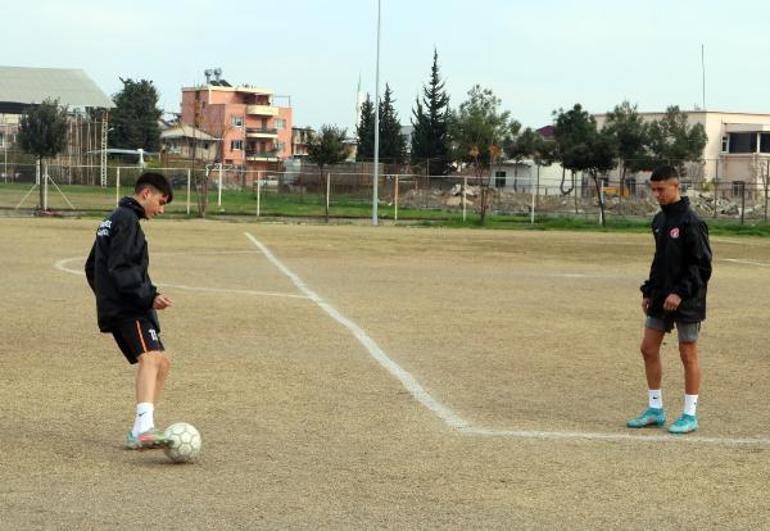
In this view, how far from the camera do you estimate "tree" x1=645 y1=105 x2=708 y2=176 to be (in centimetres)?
7319

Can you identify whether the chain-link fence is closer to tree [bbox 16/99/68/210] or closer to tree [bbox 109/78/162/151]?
tree [bbox 16/99/68/210]

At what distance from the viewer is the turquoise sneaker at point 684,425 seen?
7980mm

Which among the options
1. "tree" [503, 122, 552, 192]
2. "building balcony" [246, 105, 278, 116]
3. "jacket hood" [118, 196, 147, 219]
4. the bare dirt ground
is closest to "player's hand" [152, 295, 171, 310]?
"jacket hood" [118, 196, 147, 219]

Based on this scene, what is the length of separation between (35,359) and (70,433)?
10.3ft

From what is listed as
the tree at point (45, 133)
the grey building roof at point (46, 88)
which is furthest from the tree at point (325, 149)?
the grey building roof at point (46, 88)

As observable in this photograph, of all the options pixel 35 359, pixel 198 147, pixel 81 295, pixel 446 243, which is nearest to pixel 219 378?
pixel 35 359

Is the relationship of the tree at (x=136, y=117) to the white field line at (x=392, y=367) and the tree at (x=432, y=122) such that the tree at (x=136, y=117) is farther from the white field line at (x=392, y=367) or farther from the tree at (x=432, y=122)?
the white field line at (x=392, y=367)

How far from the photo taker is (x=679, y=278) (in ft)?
26.3

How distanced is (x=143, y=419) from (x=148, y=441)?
215 mm

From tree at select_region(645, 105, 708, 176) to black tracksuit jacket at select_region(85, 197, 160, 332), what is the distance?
64325 millimetres

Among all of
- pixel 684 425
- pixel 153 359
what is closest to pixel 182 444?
pixel 153 359

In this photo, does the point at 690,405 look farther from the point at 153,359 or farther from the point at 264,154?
the point at 264,154

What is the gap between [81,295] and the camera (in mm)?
16156

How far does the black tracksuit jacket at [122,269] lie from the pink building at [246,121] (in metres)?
111
